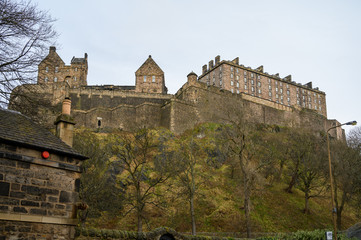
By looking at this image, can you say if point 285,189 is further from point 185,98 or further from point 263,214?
point 185,98

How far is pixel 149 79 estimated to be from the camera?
6462 centimetres

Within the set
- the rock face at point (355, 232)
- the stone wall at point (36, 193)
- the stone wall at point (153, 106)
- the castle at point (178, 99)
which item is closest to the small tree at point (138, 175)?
the stone wall at point (153, 106)

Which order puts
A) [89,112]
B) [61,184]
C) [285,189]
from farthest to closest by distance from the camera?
[89,112]
[285,189]
[61,184]

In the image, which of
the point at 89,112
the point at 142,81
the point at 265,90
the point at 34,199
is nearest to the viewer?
the point at 34,199

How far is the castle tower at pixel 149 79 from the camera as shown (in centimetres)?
6425

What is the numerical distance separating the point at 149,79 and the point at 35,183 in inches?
2145

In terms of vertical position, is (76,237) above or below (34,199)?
below

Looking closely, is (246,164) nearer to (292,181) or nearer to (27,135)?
(292,181)

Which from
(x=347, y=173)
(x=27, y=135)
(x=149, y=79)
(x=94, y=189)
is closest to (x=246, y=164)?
(x=347, y=173)

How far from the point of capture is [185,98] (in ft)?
187

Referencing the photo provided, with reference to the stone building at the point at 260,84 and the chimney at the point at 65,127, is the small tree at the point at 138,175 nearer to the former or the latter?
the chimney at the point at 65,127

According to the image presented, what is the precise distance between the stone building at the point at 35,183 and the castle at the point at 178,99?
26556 millimetres

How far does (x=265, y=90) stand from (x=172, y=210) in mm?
59964

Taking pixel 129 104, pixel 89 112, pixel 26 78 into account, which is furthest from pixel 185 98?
pixel 26 78
